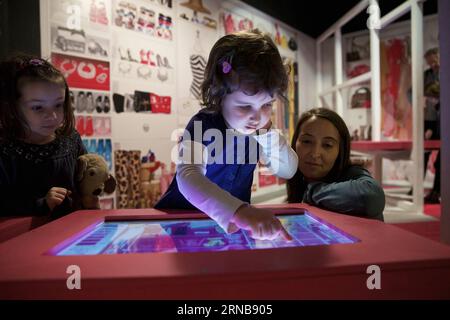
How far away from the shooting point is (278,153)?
92cm

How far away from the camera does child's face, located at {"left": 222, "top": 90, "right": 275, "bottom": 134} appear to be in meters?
0.71

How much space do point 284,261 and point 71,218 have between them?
1.71ft

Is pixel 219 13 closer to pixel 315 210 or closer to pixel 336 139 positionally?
pixel 336 139

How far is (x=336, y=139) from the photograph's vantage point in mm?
1021

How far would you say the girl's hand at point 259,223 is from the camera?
0.55 metres

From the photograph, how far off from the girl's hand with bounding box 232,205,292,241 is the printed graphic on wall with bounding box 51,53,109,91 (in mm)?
1648

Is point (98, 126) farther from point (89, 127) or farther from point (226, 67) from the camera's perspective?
point (226, 67)

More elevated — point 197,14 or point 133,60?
point 197,14

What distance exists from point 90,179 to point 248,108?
63 cm

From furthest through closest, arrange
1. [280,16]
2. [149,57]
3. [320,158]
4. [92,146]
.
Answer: [280,16], [149,57], [92,146], [320,158]

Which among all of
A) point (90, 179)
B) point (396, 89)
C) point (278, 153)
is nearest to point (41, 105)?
point (90, 179)

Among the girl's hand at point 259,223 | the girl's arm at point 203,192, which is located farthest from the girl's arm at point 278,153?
the girl's hand at point 259,223

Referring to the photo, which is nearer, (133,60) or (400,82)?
(133,60)
